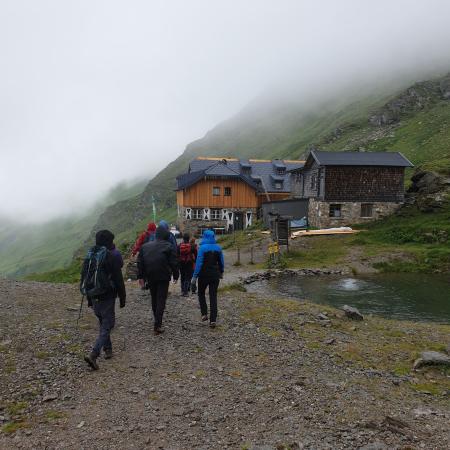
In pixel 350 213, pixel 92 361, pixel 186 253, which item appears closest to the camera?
pixel 92 361

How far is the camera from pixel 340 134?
106312mm

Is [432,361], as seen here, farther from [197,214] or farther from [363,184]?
[197,214]

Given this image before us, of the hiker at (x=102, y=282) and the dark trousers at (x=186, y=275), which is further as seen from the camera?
the dark trousers at (x=186, y=275)

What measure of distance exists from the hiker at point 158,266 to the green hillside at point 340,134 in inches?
1594

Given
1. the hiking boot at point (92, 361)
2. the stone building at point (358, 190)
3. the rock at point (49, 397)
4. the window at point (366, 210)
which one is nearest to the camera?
the rock at point (49, 397)

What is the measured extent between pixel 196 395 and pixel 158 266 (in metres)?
3.96

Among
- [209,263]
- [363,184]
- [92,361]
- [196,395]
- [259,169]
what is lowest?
[196,395]

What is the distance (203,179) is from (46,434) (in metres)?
55.1

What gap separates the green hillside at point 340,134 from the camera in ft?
232

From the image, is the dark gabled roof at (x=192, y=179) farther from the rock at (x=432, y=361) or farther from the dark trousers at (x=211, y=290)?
the rock at (x=432, y=361)

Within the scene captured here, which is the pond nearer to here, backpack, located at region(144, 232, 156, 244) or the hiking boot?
backpack, located at region(144, 232, 156, 244)

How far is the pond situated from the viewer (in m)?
19.9

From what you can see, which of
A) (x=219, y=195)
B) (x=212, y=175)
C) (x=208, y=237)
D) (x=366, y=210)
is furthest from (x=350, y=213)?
(x=208, y=237)

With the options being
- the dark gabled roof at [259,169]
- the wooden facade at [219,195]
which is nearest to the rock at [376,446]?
the wooden facade at [219,195]
